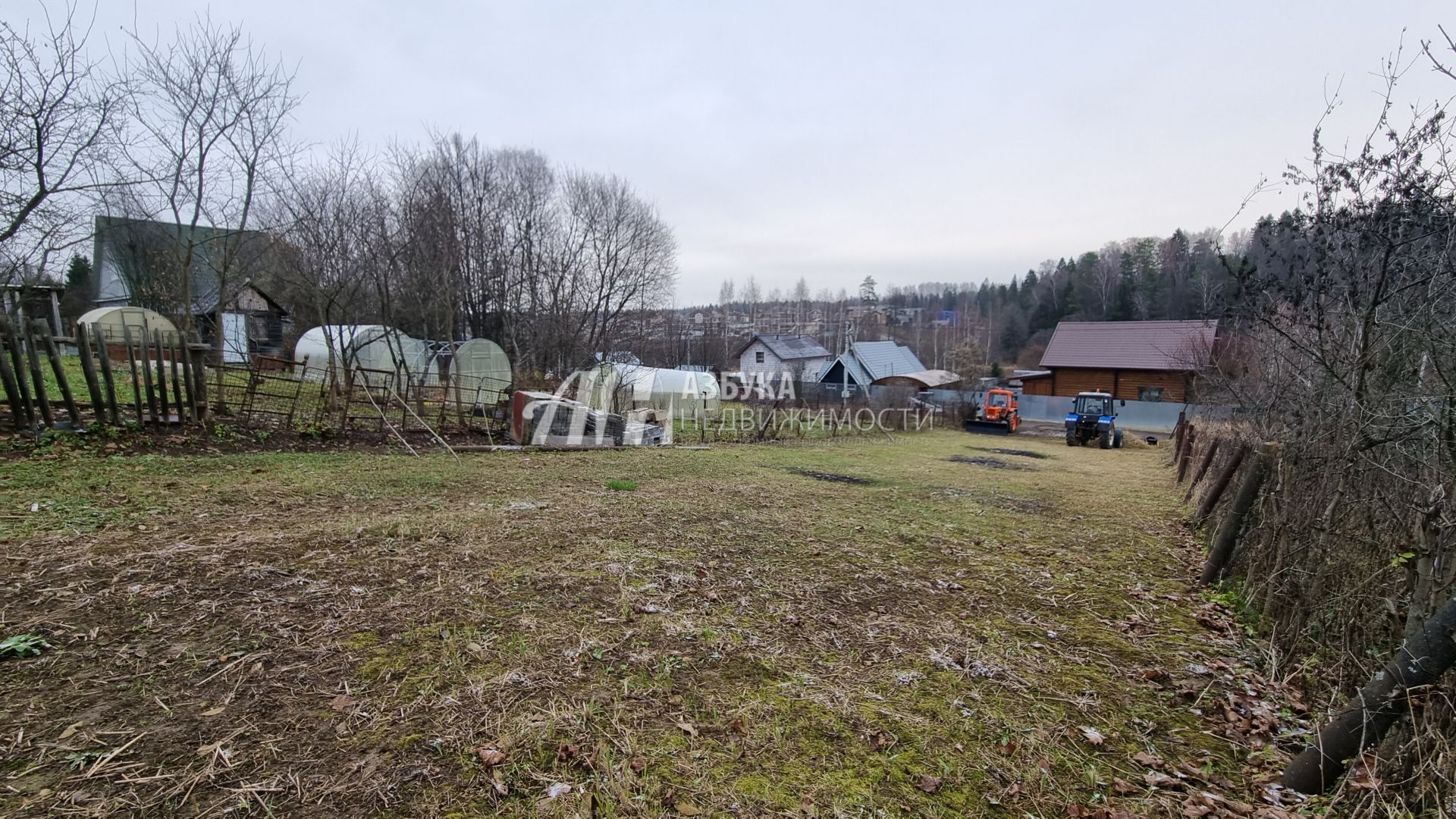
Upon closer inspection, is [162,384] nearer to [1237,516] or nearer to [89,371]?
[89,371]

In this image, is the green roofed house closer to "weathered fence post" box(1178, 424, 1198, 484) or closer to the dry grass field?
the dry grass field

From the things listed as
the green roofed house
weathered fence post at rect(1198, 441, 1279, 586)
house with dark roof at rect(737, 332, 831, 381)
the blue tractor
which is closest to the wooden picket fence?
the green roofed house

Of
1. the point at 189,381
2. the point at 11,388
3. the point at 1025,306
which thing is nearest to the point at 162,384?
the point at 189,381

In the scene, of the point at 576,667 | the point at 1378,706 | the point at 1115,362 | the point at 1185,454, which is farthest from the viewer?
the point at 1115,362

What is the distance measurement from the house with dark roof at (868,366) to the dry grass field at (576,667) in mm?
27645

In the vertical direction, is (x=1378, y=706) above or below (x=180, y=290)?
below

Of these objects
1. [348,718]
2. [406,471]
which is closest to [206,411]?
[406,471]

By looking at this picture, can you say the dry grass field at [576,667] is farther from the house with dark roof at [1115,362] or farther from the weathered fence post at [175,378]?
the house with dark roof at [1115,362]

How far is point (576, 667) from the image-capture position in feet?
9.53

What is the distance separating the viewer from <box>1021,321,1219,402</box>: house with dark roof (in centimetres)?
3158

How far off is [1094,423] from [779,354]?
2312cm

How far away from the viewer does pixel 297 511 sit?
5.31 metres

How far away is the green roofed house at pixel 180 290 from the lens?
51.3 feet

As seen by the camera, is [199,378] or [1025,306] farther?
[1025,306]
